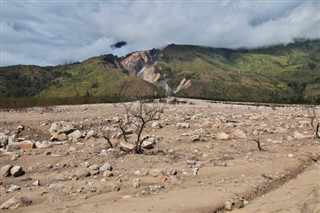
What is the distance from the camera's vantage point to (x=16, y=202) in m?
14.3

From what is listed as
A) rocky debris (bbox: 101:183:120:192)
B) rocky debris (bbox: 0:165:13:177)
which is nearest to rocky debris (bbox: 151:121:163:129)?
rocky debris (bbox: 0:165:13:177)

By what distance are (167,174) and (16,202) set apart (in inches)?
248

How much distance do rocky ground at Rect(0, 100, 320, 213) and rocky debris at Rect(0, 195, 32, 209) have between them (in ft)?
0.11

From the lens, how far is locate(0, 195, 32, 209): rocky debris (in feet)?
46.2

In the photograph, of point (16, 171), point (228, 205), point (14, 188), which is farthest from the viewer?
point (16, 171)

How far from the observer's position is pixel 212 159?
20.5 meters

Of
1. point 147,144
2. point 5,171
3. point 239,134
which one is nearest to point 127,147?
point 147,144

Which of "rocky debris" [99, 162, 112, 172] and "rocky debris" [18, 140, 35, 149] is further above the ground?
"rocky debris" [18, 140, 35, 149]

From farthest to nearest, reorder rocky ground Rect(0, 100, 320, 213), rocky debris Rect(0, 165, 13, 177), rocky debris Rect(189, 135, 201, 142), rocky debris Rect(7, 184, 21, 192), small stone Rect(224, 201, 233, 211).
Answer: rocky debris Rect(189, 135, 201, 142) → rocky debris Rect(0, 165, 13, 177) → rocky debris Rect(7, 184, 21, 192) → rocky ground Rect(0, 100, 320, 213) → small stone Rect(224, 201, 233, 211)

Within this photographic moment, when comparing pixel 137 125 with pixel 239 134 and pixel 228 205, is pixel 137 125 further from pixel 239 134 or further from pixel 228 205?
pixel 228 205

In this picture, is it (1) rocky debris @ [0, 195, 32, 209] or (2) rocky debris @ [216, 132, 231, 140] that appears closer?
(1) rocky debris @ [0, 195, 32, 209]

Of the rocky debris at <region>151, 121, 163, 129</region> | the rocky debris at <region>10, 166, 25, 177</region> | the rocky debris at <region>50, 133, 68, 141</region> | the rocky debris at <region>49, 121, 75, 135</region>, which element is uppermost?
the rocky debris at <region>151, 121, 163, 129</region>

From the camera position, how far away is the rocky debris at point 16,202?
1407 cm

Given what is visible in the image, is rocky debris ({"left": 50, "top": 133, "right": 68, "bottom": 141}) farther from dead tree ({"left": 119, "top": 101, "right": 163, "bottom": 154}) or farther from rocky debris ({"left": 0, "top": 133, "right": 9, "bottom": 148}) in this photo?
dead tree ({"left": 119, "top": 101, "right": 163, "bottom": 154})
